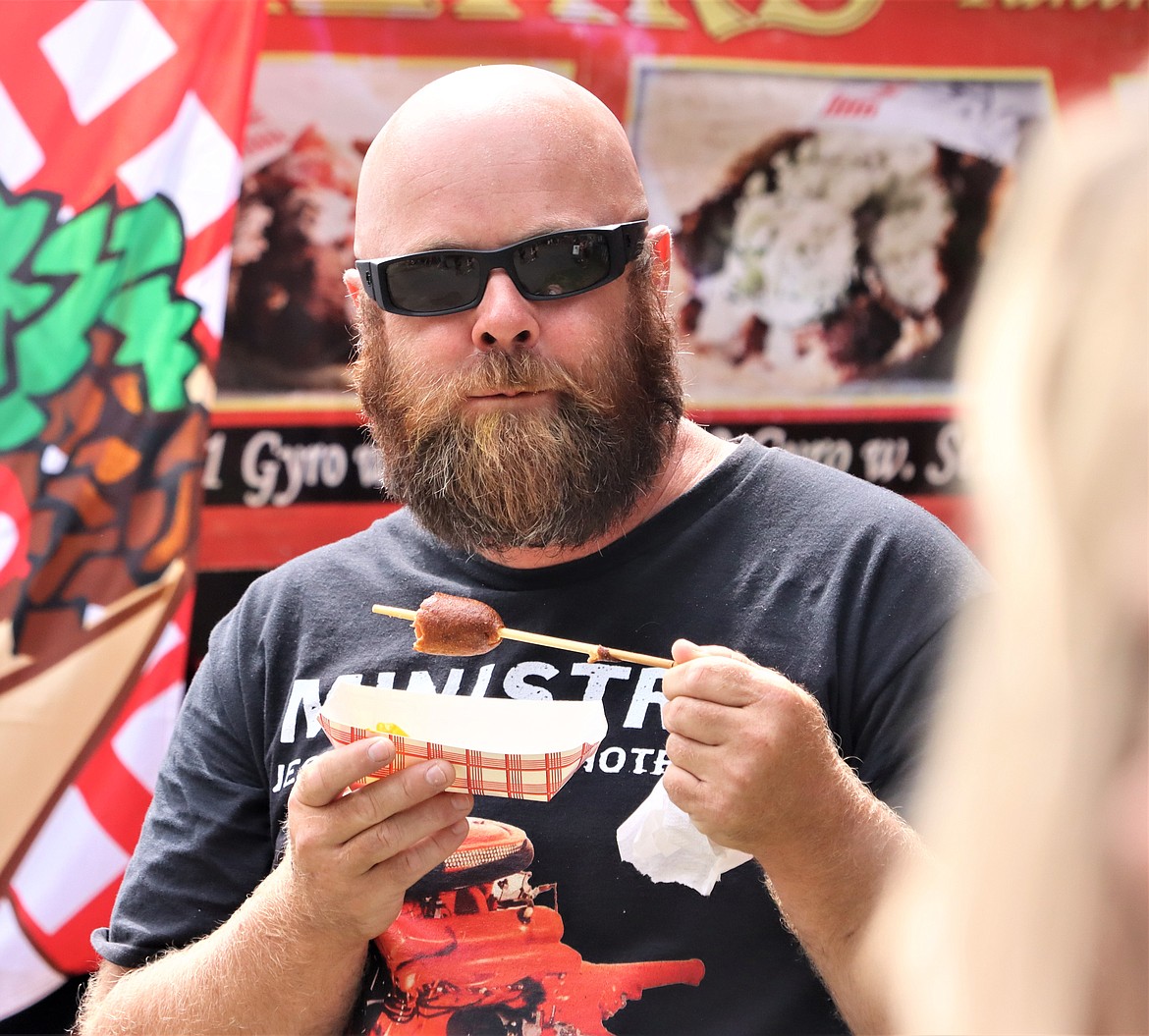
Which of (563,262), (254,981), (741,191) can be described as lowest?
(254,981)

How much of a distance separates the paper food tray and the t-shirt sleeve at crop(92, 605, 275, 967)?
0.61 metres

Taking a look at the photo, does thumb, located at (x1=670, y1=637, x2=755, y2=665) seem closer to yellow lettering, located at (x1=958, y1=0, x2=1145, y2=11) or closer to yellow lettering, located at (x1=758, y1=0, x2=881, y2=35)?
yellow lettering, located at (x1=758, y1=0, x2=881, y2=35)

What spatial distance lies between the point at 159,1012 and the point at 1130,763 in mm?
2023

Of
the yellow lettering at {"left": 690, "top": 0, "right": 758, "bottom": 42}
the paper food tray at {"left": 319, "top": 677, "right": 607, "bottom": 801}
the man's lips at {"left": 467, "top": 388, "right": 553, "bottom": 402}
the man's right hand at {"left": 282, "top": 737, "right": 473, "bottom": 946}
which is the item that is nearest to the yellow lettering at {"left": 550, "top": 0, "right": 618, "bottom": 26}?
the yellow lettering at {"left": 690, "top": 0, "right": 758, "bottom": 42}

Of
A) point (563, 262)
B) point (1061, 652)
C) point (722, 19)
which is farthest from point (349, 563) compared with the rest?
point (1061, 652)

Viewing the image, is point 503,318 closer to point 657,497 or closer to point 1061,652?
point 657,497

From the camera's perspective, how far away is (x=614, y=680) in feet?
7.23

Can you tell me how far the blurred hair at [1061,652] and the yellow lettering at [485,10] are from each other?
282 cm

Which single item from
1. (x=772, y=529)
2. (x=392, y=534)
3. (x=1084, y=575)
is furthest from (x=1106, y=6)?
(x=1084, y=575)

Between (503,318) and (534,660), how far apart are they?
0.64 metres

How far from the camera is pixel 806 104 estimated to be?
3.37 m

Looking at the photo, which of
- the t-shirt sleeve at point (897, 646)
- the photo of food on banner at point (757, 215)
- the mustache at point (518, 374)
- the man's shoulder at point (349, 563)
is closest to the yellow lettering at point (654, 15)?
the photo of food on banner at point (757, 215)

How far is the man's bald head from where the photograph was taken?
2377 mm

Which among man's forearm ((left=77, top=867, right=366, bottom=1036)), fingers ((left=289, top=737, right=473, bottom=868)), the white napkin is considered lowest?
man's forearm ((left=77, top=867, right=366, bottom=1036))
